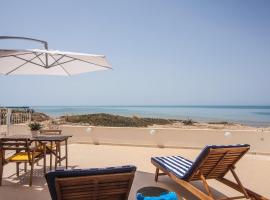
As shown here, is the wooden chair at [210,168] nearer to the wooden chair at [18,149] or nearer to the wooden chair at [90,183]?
the wooden chair at [90,183]

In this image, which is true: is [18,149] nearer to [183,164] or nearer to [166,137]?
[183,164]

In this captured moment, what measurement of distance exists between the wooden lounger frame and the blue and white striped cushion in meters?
1.38

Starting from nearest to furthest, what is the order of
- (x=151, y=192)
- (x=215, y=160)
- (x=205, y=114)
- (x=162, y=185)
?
(x=151, y=192) → (x=215, y=160) → (x=162, y=185) → (x=205, y=114)

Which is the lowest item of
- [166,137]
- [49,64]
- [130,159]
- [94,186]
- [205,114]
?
[205,114]

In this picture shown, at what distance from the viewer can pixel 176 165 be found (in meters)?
4.38

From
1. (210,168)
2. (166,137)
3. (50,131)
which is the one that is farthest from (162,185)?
(166,137)

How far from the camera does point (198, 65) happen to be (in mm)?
32969

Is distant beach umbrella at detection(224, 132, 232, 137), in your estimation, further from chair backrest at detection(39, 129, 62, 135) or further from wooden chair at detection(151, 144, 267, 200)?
chair backrest at detection(39, 129, 62, 135)

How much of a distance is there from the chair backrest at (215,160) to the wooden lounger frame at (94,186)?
1.25 meters

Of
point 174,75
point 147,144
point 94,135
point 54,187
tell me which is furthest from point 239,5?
point 174,75

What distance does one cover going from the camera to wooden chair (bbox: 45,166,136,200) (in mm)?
2510

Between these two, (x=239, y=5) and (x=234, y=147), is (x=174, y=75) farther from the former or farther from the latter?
(x=234, y=147)

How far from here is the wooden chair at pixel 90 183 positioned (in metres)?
2.51

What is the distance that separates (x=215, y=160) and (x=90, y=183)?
1.93 meters
